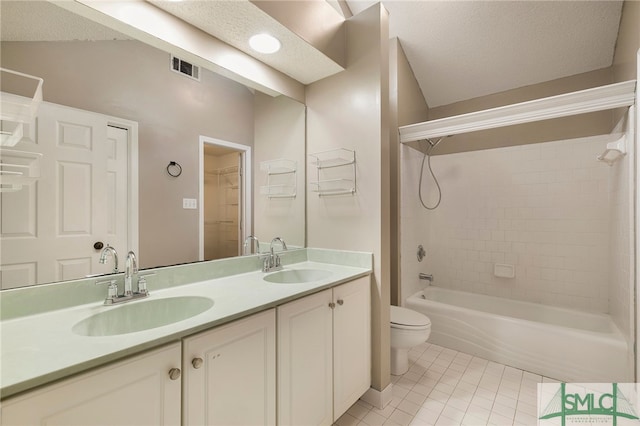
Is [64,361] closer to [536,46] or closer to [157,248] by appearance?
[157,248]

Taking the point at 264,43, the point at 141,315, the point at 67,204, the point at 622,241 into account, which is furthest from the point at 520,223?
the point at 67,204

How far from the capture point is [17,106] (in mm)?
1023

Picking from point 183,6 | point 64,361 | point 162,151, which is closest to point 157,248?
point 162,151

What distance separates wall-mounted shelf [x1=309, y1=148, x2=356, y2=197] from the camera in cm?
194

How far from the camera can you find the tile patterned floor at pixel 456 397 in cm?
165

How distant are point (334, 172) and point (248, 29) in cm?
102

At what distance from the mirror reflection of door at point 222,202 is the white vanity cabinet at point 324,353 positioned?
0.66m

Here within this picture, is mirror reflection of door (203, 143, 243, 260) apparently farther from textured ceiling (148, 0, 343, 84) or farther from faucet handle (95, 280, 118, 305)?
textured ceiling (148, 0, 343, 84)

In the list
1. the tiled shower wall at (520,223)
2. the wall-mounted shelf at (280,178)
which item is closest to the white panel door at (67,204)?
the wall-mounted shelf at (280,178)

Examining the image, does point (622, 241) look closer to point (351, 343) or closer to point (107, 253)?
point (351, 343)

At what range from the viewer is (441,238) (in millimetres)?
3330

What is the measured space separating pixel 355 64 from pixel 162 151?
136 cm

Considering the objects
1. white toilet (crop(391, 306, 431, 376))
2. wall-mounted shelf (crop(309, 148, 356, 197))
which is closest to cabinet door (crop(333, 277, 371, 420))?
white toilet (crop(391, 306, 431, 376))

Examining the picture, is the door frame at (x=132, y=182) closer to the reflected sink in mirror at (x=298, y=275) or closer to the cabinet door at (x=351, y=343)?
the reflected sink in mirror at (x=298, y=275)
